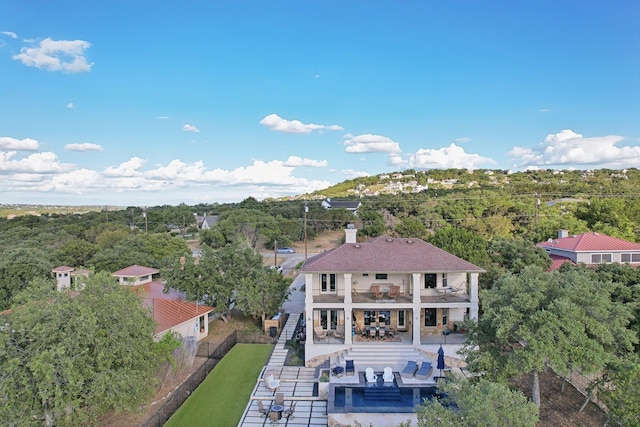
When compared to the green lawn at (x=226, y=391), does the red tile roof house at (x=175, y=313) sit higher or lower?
higher

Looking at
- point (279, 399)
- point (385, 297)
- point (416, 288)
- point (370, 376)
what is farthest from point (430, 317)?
point (279, 399)

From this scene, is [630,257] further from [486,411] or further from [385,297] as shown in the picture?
[486,411]

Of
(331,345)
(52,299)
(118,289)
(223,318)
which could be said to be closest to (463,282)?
(331,345)

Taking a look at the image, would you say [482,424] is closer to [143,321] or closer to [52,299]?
[143,321]

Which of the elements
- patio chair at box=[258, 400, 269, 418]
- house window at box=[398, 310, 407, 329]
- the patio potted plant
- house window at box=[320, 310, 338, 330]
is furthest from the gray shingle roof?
patio chair at box=[258, 400, 269, 418]

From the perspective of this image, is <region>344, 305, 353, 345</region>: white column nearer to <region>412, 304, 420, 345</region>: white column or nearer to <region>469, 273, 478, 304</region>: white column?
<region>412, 304, 420, 345</region>: white column

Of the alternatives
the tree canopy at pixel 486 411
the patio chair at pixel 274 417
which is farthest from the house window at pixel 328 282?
the tree canopy at pixel 486 411

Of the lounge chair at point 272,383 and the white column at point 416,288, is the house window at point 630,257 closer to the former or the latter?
the white column at point 416,288
